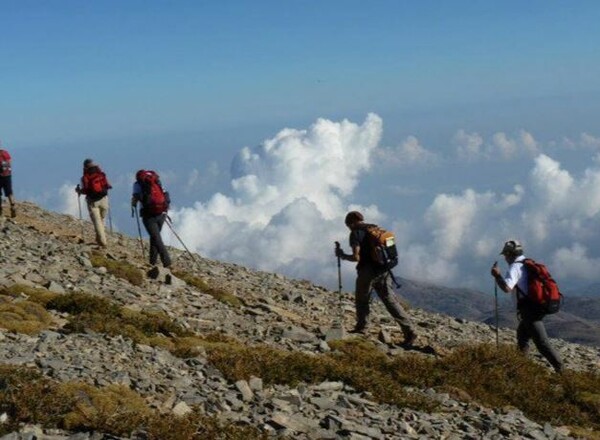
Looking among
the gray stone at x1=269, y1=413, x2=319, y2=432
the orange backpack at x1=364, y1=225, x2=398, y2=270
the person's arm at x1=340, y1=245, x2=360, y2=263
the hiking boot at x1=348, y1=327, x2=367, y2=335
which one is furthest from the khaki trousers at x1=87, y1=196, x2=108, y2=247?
the gray stone at x1=269, y1=413, x2=319, y2=432

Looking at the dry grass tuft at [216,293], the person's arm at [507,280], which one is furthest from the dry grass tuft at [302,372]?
the dry grass tuft at [216,293]

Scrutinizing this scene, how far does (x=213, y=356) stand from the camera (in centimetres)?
1330

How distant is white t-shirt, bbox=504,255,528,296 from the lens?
51.6 feet

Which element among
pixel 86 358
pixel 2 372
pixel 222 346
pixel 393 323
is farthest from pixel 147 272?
pixel 2 372

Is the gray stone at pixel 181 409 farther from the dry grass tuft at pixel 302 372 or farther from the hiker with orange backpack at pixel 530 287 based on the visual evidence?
the hiker with orange backpack at pixel 530 287

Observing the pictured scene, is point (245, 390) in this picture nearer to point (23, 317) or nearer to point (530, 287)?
point (23, 317)

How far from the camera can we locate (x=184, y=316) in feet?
61.5

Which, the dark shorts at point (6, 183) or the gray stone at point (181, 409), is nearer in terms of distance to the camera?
the gray stone at point (181, 409)

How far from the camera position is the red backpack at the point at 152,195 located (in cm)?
2370

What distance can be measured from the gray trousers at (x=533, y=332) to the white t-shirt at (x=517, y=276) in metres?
0.48

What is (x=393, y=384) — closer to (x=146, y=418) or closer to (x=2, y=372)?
(x=146, y=418)

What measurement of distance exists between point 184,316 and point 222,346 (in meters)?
4.02

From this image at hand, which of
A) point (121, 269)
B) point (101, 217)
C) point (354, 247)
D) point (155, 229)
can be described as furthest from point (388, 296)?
point (101, 217)

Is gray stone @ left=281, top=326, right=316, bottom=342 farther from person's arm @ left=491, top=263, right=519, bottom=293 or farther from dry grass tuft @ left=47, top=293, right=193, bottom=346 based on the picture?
person's arm @ left=491, top=263, right=519, bottom=293
